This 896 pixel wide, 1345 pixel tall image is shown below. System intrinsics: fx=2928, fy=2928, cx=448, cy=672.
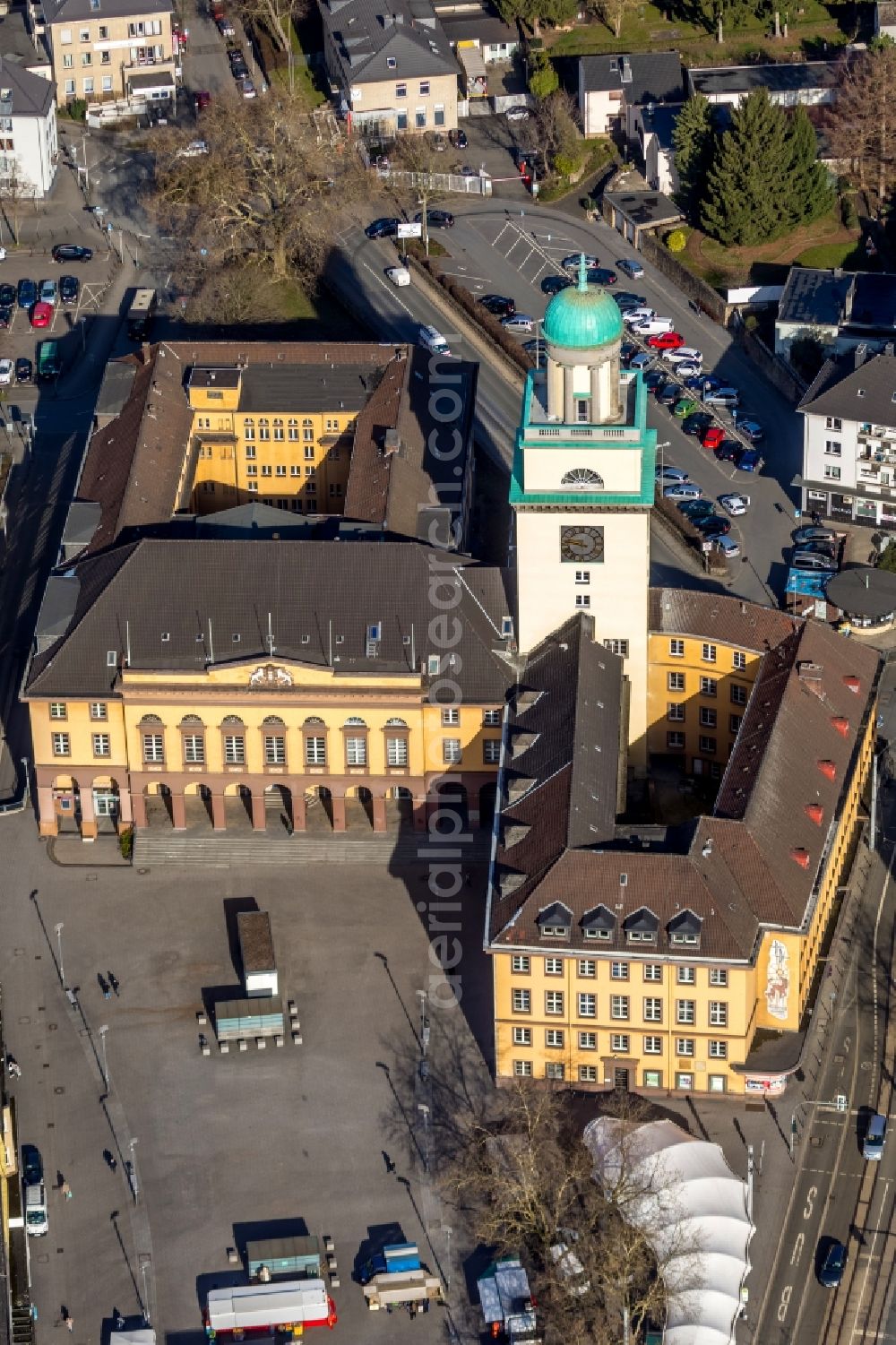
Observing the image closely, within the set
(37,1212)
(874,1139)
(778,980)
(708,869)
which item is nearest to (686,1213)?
(874,1139)

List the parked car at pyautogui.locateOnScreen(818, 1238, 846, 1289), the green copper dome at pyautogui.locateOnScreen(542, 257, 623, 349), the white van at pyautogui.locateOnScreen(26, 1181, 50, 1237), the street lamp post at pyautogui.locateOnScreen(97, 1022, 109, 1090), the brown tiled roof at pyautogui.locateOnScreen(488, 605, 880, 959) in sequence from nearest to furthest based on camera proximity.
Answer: the parked car at pyautogui.locateOnScreen(818, 1238, 846, 1289) → the white van at pyautogui.locateOnScreen(26, 1181, 50, 1237) → the brown tiled roof at pyautogui.locateOnScreen(488, 605, 880, 959) → the street lamp post at pyautogui.locateOnScreen(97, 1022, 109, 1090) → the green copper dome at pyautogui.locateOnScreen(542, 257, 623, 349)

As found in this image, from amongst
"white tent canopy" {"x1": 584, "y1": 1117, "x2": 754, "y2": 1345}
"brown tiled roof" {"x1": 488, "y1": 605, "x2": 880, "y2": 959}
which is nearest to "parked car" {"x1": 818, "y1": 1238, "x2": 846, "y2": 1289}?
"white tent canopy" {"x1": 584, "y1": 1117, "x2": 754, "y2": 1345}

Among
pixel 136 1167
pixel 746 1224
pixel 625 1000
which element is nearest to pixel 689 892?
pixel 625 1000

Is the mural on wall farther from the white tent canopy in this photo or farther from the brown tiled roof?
the white tent canopy

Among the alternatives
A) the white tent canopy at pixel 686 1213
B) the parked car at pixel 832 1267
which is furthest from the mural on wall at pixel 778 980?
the parked car at pixel 832 1267

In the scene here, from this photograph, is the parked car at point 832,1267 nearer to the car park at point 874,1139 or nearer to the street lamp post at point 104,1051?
the car park at point 874,1139

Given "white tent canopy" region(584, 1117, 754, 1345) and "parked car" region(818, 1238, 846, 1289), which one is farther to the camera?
"parked car" region(818, 1238, 846, 1289)

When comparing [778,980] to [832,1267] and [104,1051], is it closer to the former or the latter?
[832,1267]
